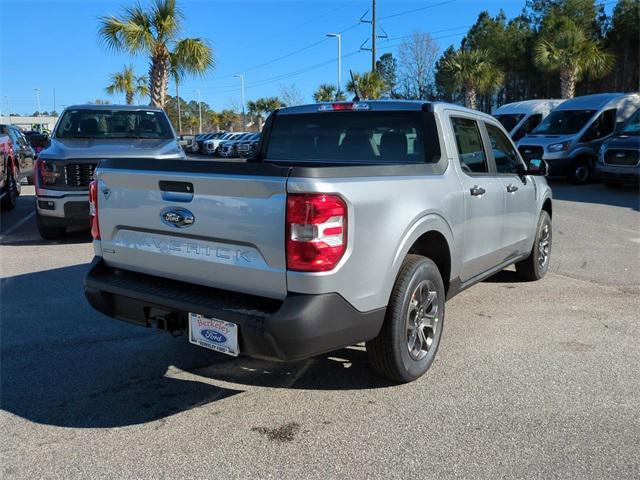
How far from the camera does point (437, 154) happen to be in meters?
4.13

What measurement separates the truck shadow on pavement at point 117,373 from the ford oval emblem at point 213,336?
57 centimetres

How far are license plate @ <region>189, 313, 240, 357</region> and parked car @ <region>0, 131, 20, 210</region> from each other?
29.2 feet

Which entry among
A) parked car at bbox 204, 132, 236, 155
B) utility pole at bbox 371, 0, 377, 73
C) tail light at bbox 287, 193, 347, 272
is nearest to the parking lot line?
tail light at bbox 287, 193, 347, 272

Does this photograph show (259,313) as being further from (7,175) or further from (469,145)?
(7,175)

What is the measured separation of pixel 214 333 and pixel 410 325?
1.27 metres

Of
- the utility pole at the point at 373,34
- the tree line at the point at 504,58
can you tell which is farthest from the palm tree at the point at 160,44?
the utility pole at the point at 373,34

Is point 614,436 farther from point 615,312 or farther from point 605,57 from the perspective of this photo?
point 605,57

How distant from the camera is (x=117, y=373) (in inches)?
156

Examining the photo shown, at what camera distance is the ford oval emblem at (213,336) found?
3141 millimetres

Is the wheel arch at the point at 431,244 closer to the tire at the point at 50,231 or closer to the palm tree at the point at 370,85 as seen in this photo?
the tire at the point at 50,231

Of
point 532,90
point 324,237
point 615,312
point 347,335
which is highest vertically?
point 532,90

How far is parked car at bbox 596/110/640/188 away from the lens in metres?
14.4

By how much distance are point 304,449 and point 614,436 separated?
65.6 inches

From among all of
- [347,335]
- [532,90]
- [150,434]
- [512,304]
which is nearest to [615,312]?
[512,304]
